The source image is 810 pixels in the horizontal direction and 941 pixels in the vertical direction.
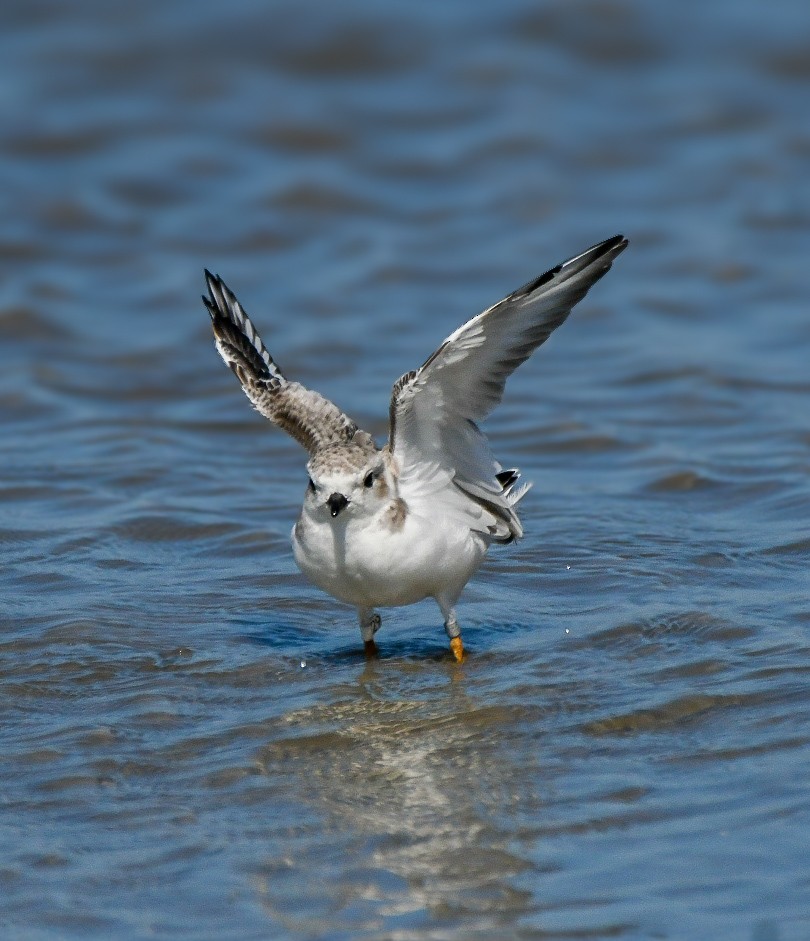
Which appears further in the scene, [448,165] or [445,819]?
[448,165]

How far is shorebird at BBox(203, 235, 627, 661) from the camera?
21.7 feet

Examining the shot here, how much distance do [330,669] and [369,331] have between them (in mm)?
6958

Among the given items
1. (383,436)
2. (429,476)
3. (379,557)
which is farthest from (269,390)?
(383,436)

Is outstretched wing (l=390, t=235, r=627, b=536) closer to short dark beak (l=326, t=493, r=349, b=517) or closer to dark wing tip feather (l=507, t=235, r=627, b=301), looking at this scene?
dark wing tip feather (l=507, t=235, r=627, b=301)

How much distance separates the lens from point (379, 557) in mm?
6844

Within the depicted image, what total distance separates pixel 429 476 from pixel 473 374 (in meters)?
0.68

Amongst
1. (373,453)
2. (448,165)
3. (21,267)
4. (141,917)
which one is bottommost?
(141,917)

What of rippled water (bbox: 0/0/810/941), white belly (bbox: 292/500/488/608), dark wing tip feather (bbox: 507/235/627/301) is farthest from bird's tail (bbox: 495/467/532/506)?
dark wing tip feather (bbox: 507/235/627/301)

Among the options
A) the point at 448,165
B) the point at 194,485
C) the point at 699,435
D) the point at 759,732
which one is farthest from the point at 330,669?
the point at 448,165

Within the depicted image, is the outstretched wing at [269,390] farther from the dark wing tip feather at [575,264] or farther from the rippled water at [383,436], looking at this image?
the dark wing tip feather at [575,264]

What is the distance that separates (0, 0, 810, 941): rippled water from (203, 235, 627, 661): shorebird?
48 centimetres

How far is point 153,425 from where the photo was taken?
11727 mm

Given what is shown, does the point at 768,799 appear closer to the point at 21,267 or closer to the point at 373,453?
the point at 373,453

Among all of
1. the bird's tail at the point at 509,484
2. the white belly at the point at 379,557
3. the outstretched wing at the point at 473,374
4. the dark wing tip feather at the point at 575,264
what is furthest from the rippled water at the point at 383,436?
the dark wing tip feather at the point at 575,264
